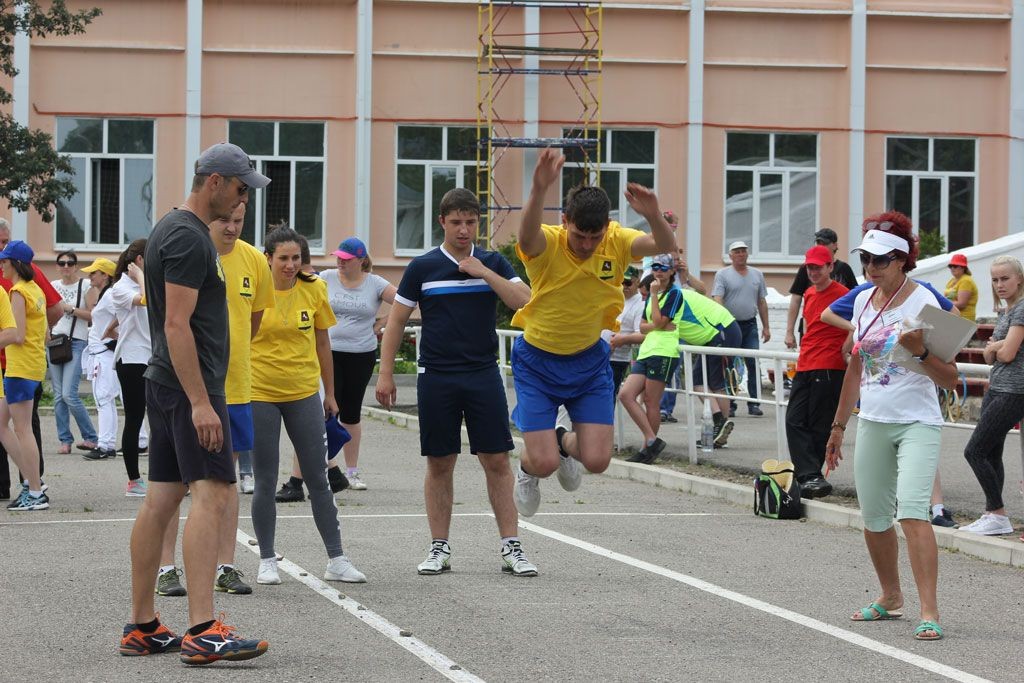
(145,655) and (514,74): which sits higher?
(514,74)

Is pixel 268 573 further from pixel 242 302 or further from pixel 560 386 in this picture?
pixel 560 386

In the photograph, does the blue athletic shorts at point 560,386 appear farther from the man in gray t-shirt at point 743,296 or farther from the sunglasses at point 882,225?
the man in gray t-shirt at point 743,296

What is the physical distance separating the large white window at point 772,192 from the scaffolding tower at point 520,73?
3113 mm

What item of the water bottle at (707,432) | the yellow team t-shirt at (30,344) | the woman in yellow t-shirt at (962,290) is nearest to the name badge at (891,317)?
the yellow team t-shirt at (30,344)

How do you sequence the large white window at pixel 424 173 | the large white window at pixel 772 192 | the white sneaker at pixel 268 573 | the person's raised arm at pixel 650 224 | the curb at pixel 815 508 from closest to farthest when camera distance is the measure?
the person's raised arm at pixel 650 224, the white sneaker at pixel 268 573, the curb at pixel 815 508, the large white window at pixel 424 173, the large white window at pixel 772 192

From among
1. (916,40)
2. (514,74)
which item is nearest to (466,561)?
(514,74)

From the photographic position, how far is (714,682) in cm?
648

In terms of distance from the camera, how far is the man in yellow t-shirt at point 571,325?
29.1ft

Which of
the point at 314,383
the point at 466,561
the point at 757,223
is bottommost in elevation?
the point at 466,561

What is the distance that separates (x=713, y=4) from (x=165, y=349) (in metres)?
28.8

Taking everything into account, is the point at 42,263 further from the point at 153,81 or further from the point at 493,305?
the point at 493,305

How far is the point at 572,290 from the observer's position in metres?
9.12

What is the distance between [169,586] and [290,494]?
4.18 meters

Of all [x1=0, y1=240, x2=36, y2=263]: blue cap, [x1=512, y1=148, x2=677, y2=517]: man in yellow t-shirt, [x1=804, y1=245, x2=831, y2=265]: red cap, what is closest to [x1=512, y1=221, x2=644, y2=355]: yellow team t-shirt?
[x1=512, y1=148, x2=677, y2=517]: man in yellow t-shirt
